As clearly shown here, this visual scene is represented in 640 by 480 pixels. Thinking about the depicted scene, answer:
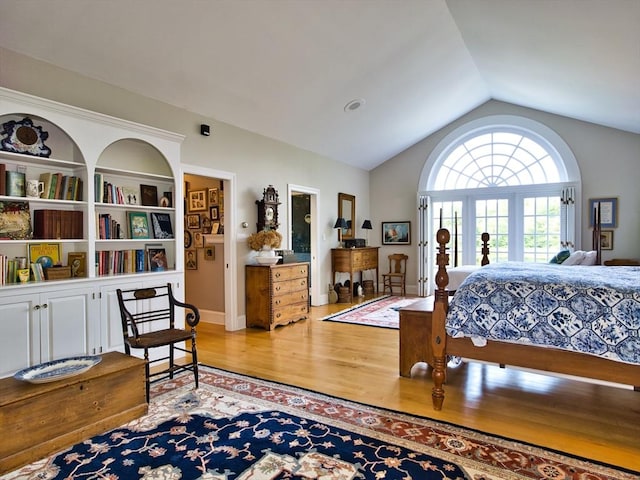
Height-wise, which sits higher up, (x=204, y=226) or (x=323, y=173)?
(x=323, y=173)

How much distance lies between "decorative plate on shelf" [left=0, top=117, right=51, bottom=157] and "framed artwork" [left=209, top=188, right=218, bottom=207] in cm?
253

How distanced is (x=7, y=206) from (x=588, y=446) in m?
4.31

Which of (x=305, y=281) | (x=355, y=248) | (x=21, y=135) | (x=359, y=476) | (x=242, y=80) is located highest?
(x=242, y=80)

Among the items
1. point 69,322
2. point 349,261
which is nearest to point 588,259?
point 349,261

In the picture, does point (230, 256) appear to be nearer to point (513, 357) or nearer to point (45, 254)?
point (45, 254)

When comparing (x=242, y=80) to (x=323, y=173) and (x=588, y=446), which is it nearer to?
(x=323, y=173)

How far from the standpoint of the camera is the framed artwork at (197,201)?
18.8 ft

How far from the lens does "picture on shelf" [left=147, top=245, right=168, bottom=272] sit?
12.9 ft

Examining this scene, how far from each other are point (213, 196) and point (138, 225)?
1.88m

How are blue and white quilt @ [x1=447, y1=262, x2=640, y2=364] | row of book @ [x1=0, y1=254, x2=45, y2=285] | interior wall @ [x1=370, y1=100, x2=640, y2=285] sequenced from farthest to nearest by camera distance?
interior wall @ [x1=370, y1=100, x2=640, y2=285], row of book @ [x1=0, y1=254, x2=45, y2=285], blue and white quilt @ [x1=447, y1=262, x2=640, y2=364]

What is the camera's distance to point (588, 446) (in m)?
2.25

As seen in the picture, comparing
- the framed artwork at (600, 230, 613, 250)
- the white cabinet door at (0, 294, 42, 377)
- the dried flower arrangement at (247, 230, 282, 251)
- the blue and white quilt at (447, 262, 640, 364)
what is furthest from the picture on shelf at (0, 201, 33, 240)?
the framed artwork at (600, 230, 613, 250)

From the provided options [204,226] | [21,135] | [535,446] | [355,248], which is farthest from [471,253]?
[21,135]

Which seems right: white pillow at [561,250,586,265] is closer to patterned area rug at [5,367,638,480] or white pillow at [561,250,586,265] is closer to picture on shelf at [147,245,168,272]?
patterned area rug at [5,367,638,480]
